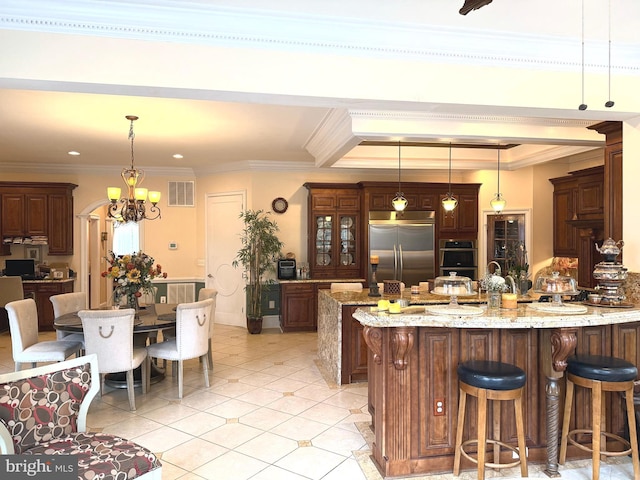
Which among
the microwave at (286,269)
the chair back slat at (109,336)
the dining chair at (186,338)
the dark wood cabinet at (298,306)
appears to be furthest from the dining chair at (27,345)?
the microwave at (286,269)

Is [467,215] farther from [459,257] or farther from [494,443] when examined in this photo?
[494,443]

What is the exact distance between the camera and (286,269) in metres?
7.29

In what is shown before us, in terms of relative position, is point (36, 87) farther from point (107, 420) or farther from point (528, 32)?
point (528, 32)

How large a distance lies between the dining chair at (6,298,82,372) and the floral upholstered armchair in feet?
6.82

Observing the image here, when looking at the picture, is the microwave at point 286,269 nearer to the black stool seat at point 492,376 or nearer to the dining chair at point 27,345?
the dining chair at point 27,345

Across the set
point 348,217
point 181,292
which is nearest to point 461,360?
point 348,217

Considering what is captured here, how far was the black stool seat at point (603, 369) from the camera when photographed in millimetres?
2678

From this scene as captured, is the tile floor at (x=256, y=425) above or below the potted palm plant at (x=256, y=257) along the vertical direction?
below

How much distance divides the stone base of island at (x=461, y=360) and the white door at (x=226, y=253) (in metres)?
4.98

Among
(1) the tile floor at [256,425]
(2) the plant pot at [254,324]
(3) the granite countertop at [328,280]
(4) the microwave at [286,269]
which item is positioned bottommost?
(1) the tile floor at [256,425]

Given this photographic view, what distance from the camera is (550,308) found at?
3.03 meters

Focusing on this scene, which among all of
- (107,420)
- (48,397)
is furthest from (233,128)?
(48,397)

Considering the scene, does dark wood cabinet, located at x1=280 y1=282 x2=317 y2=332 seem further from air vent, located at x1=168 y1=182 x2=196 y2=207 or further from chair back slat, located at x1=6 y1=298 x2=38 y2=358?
chair back slat, located at x1=6 y1=298 x2=38 y2=358

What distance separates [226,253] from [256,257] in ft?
3.08
